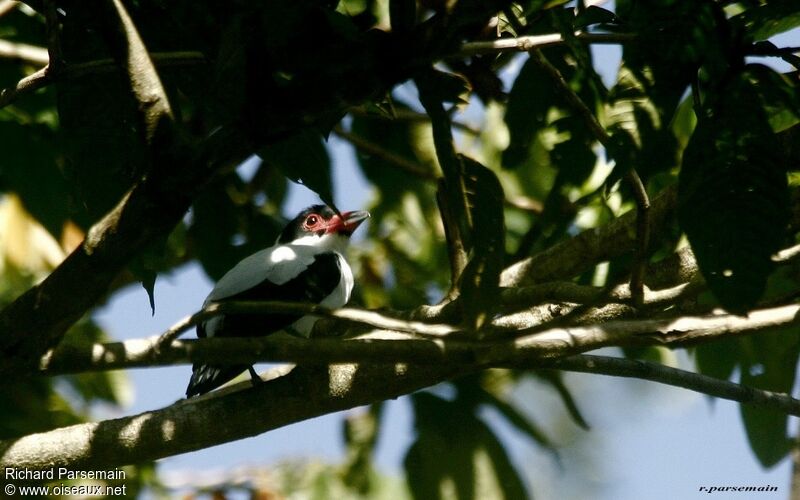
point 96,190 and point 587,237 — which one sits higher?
point 96,190

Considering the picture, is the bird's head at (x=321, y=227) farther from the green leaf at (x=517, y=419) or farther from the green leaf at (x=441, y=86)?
the green leaf at (x=441, y=86)

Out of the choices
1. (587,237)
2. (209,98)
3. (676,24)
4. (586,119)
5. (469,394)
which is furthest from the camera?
(469,394)

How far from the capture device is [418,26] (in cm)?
219

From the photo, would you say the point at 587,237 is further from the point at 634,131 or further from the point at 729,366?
the point at 634,131

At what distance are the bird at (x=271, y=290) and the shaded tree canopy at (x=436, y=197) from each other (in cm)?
11

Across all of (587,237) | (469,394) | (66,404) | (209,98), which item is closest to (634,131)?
(209,98)

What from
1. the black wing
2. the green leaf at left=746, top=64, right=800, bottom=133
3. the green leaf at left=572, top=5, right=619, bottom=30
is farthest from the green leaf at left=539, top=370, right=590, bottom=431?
the green leaf at left=746, top=64, right=800, bottom=133

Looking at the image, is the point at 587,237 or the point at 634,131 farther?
the point at 587,237

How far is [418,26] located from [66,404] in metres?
3.39

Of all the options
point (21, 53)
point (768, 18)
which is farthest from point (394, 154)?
point (768, 18)

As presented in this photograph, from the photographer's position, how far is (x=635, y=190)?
273 cm

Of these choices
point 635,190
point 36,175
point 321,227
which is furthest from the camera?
point 321,227

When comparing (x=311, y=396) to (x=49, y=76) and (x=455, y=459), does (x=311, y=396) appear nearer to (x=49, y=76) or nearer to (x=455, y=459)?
(x=455, y=459)

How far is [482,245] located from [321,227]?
3.68m
